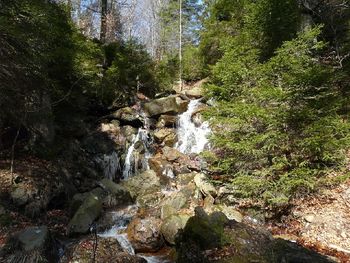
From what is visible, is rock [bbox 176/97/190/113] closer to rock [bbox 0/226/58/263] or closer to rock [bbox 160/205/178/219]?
rock [bbox 160/205/178/219]

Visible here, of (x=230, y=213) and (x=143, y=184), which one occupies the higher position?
(x=143, y=184)

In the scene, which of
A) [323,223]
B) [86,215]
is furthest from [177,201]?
[323,223]

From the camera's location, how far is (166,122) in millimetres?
18297

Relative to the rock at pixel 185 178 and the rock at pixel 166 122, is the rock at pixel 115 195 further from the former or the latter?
the rock at pixel 166 122

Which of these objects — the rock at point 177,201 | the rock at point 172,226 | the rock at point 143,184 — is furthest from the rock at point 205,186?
the rock at point 172,226

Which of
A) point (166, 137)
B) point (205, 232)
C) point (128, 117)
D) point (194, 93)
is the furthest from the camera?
point (194, 93)

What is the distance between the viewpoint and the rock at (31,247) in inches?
262

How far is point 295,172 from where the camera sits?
9.59 metres

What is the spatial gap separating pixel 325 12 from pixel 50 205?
14943mm

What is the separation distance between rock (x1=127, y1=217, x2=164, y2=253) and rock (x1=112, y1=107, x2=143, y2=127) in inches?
332

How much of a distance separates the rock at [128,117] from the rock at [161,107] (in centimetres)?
88

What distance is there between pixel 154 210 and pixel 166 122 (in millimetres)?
7523

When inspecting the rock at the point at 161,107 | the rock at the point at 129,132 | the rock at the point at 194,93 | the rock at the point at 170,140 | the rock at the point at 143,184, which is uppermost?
the rock at the point at 194,93

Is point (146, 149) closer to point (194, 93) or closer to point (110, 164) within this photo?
point (110, 164)
